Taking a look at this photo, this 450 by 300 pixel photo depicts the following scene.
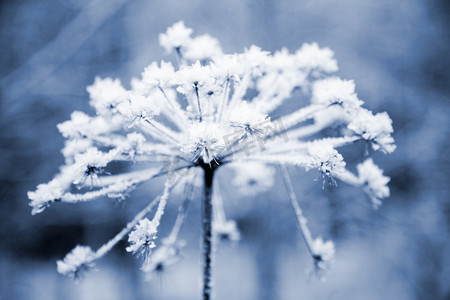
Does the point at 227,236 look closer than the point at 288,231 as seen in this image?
Yes

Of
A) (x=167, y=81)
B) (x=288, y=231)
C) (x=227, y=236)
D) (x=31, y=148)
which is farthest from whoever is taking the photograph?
(x=288, y=231)

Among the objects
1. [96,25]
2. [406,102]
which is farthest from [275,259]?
[96,25]

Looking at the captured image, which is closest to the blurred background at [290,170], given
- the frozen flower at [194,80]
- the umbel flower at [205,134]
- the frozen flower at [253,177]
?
the frozen flower at [253,177]

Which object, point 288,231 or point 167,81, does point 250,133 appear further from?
point 288,231

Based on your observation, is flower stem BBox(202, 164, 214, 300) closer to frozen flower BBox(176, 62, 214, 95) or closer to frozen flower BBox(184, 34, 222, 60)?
frozen flower BBox(176, 62, 214, 95)

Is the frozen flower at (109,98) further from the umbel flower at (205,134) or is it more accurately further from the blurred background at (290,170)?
the blurred background at (290,170)

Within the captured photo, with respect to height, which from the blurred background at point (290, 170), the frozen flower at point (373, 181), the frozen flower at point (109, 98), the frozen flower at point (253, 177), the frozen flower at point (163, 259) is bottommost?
the frozen flower at point (163, 259)
